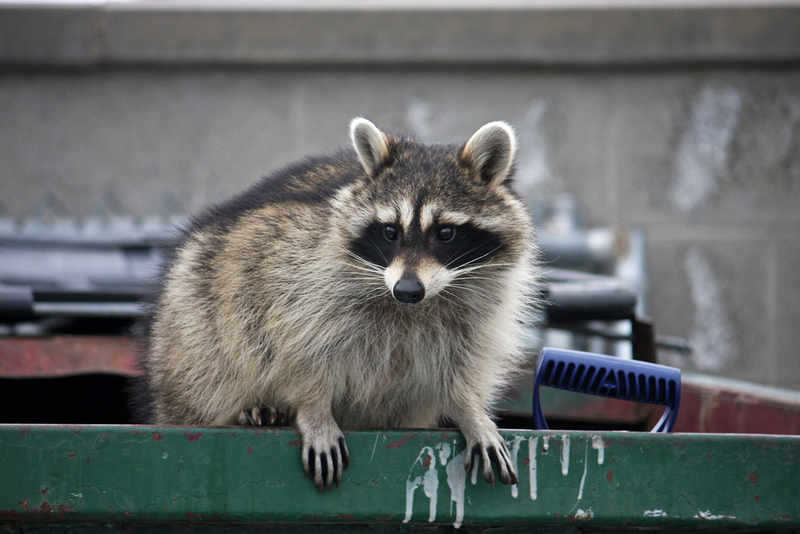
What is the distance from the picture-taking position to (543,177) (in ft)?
15.6

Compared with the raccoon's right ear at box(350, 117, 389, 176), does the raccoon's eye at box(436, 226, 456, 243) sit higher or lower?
lower

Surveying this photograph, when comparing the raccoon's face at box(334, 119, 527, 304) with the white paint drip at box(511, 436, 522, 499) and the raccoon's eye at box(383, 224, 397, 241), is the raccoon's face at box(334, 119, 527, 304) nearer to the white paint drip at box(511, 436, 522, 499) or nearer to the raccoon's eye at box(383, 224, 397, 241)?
the raccoon's eye at box(383, 224, 397, 241)

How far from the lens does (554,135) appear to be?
15.6ft

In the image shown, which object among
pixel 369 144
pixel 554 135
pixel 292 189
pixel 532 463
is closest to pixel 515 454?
pixel 532 463

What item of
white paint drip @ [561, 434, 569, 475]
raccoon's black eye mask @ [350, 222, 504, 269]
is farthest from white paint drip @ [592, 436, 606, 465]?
raccoon's black eye mask @ [350, 222, 504, 269]

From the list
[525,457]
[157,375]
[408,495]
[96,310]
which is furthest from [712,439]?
[96,310]

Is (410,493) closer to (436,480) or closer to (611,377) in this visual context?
(436,480)

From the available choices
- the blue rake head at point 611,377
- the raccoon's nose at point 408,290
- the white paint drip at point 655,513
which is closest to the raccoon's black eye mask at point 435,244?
the raccoon's nose at point 408,290

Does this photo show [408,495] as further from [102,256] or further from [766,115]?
[766,115]

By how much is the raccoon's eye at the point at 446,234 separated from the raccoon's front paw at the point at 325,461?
0.60m

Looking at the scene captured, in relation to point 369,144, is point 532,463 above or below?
below

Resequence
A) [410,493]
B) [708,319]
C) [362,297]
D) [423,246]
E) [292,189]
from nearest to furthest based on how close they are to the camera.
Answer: [410,493] < [423,246] < [362,297] < [292,189] < [708,319]

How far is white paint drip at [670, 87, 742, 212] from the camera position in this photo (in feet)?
15.5

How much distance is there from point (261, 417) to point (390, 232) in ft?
1.98
